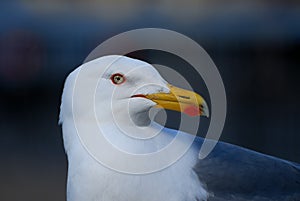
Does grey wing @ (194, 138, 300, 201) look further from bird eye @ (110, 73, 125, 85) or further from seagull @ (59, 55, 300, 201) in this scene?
bird eye @ (110, 73, 125, 85)

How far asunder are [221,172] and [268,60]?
13.3ft

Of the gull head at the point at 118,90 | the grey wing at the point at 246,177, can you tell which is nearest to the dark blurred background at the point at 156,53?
the grey wing at the point at 246,177

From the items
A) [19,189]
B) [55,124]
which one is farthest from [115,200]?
[55,124]

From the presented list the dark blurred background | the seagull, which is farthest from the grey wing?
the dark blurred background

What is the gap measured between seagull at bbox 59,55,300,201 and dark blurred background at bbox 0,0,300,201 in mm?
2933

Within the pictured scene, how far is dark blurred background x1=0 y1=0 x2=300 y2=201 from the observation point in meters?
4.91

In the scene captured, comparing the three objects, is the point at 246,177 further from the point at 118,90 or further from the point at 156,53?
the point at 156,53

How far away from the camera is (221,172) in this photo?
5.23 ft

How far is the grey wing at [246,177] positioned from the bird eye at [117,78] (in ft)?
0.88

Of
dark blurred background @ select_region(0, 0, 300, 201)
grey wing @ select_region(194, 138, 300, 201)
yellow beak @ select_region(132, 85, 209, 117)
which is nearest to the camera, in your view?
Result: yellow beak @ select_region(132, 85, 209, 117)

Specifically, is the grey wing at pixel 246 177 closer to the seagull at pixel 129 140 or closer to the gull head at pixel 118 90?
the seagull at pixel 129 140

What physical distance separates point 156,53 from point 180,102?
405cm

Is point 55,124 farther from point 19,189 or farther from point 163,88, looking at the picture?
point 163,88

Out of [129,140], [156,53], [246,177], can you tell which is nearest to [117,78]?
[129,140]
